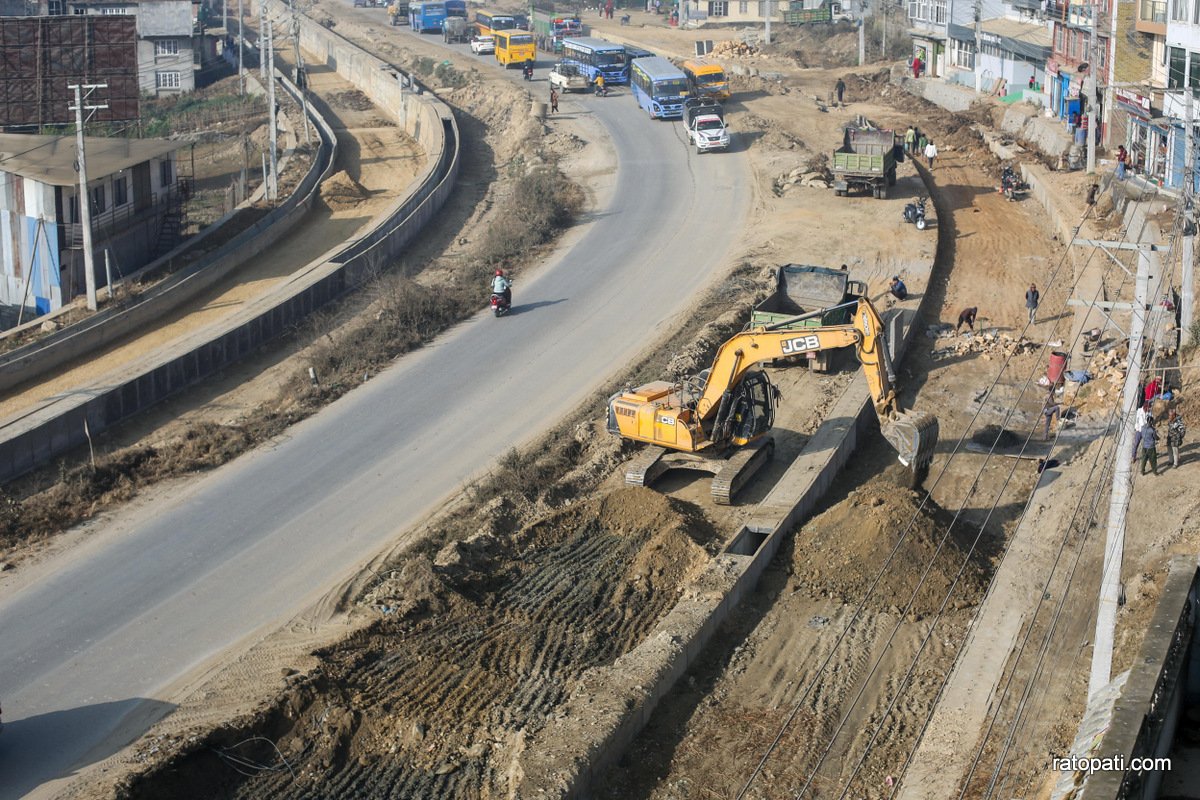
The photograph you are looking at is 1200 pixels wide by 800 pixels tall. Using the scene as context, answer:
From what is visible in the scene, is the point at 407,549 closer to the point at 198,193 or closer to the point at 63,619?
the point at 63,619

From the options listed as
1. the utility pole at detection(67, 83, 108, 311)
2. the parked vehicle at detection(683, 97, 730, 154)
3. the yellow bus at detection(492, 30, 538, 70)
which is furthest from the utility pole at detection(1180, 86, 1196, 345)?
the yellow bus at detection(492, 30, 538, 70)

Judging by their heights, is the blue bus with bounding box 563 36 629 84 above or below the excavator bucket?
above

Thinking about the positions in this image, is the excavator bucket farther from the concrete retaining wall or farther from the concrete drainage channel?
the concrete retaining wall

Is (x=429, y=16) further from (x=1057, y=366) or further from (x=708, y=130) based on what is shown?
(x=1057, y=366)

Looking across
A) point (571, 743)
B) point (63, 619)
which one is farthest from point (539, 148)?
point (571, 743)

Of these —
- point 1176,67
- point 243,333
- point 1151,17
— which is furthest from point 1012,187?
point 243,333

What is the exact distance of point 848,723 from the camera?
16.7 metres

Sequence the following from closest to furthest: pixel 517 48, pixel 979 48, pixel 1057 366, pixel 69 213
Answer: pixel 1057 366, pixel 69 213, pixel 979 48, pixel 517 48

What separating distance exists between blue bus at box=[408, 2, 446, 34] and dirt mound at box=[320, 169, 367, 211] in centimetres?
4819

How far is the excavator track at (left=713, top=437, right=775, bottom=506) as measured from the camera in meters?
22.7

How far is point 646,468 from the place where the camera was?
75.6ft

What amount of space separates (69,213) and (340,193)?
11.8 m

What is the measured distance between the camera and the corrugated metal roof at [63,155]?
36875mm

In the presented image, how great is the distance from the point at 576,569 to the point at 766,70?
55.7 meters
